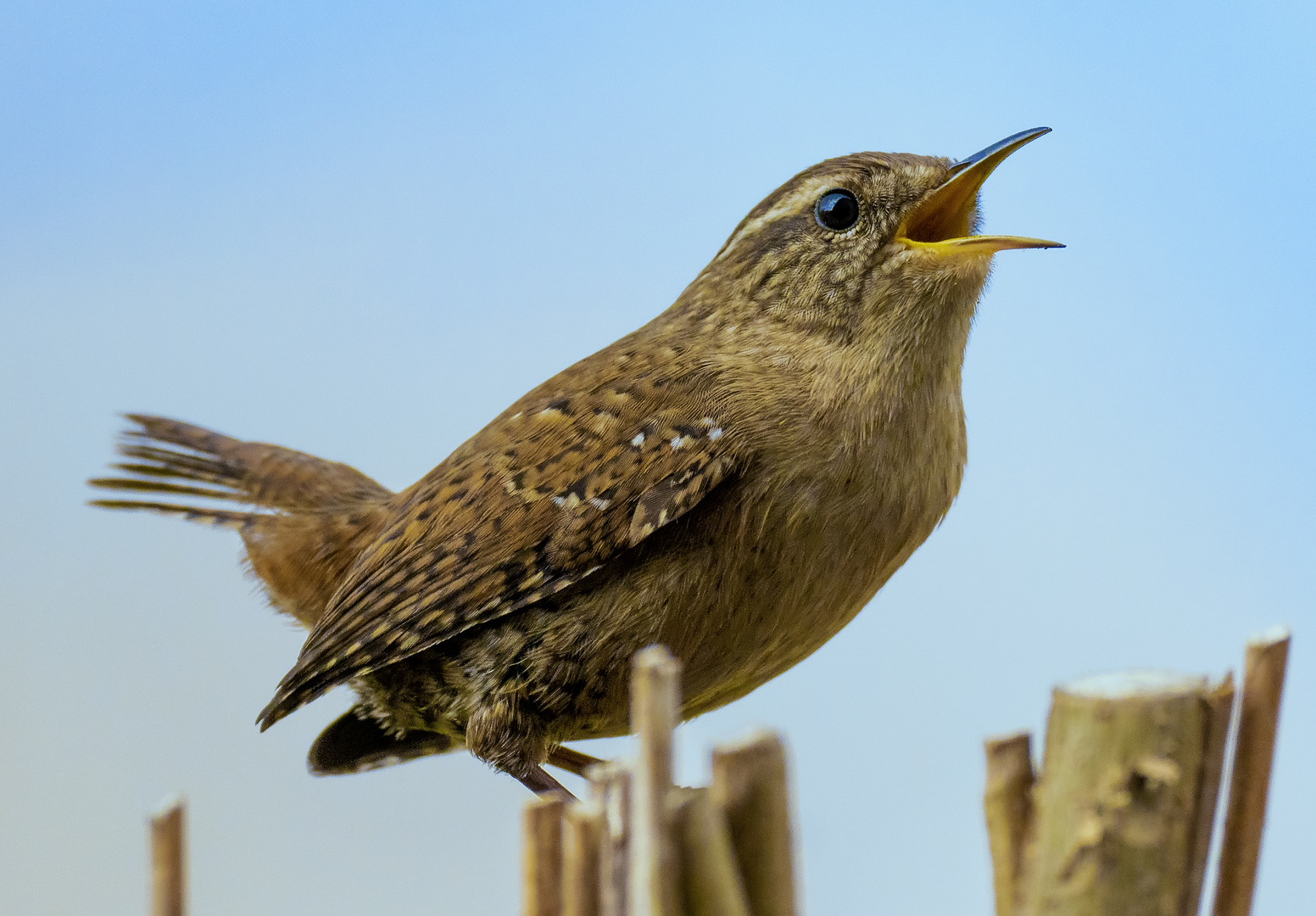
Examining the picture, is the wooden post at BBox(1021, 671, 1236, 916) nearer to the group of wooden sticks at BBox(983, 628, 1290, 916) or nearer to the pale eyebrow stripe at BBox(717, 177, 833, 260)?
the group of wooden sticks at BBox(983, 628, 1290, 916)

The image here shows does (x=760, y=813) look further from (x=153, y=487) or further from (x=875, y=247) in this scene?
(x=153, y=487)

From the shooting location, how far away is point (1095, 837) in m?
1.74

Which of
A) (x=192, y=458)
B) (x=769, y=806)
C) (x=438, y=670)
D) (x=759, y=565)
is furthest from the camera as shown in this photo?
(x=192, y=458)

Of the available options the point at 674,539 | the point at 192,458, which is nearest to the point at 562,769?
the point at 674,539

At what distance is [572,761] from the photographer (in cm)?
311

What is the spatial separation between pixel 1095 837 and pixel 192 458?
2.56 meters

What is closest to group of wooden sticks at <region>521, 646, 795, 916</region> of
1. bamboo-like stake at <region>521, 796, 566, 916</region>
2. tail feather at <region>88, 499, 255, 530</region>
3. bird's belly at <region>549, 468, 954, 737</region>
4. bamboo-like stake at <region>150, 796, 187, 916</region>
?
bamboo-like stake at <region>521, 796, 566, 916</region>

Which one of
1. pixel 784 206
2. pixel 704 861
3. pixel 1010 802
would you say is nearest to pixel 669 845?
pixel 704 861

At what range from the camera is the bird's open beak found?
8.42 ft

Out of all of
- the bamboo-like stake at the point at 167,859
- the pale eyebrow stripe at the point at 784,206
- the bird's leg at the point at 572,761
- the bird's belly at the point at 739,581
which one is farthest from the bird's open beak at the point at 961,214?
the bamboo-like stake at the point at 167,859

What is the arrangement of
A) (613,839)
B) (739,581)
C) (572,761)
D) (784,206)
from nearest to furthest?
(613,839) → (739,581) → (784,206) → (572,761)

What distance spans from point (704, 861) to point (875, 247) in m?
1.41

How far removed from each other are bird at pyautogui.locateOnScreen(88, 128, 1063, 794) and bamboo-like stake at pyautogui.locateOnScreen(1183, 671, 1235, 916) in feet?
2.68

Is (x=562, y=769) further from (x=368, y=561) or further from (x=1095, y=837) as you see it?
(x=1095, y=837)
